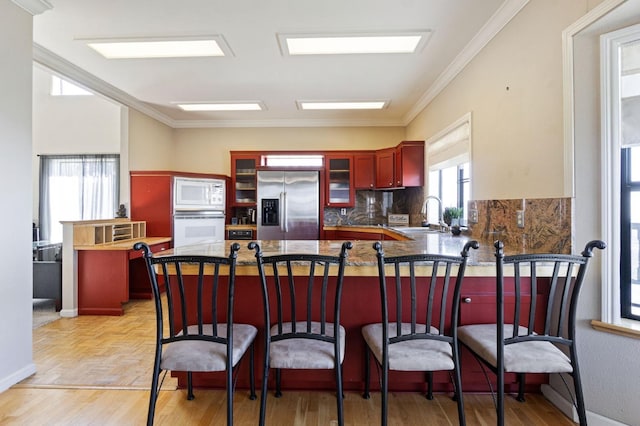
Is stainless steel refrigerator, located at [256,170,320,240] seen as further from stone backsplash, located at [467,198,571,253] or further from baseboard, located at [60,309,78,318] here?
stone backsplash, located at [467,198,571,253]

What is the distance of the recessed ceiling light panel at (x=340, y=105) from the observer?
450cm

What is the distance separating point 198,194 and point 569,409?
15.1ft

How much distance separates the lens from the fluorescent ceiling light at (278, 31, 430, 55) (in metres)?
2.73

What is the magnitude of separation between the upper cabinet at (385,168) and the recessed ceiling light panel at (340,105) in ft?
2.31

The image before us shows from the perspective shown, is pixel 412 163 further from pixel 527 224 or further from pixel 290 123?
pixel 527 224

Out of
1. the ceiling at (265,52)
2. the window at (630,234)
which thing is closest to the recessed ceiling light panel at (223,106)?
the ceiling at (265,52)

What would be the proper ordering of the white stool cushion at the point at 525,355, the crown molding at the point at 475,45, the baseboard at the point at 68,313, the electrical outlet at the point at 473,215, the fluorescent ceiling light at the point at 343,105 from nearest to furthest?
1. the white stool cushion at the point at 525,355
2. the crown molding at the point at 475,45
3. the electrical outlet at the point at 473,215
4. the baseboard at the point at 68,313
5. the fluorescent ceiling light at the point at 343,105

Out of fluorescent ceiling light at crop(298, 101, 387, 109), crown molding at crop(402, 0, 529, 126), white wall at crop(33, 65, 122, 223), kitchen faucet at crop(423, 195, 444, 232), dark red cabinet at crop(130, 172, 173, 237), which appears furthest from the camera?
white wall at crop(33, 65, 122, 223)

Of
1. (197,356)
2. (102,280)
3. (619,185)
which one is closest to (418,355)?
(197,356)

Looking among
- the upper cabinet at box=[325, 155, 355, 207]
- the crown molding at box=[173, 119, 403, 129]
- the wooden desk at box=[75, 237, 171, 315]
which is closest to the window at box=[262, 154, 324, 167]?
the upper cabinet at box=[325, 155, 355, 207]

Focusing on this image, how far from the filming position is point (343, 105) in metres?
4.62

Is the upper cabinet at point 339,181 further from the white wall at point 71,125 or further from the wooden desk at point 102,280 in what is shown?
the white wall at point 71,125

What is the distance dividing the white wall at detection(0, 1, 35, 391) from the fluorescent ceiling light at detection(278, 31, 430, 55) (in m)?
1.86

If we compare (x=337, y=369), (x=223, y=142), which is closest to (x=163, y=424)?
(x=337, y=369)
